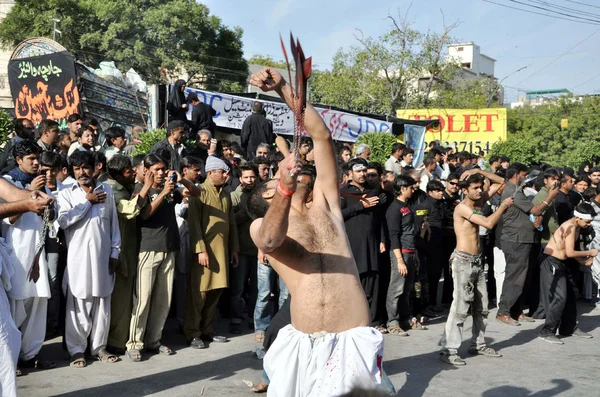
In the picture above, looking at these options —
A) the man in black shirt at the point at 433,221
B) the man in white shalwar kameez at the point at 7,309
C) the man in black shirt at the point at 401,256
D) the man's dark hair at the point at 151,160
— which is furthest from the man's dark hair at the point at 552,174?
the man in white shalwar kameez at the point at 7,309

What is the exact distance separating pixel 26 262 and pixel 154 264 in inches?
49.3

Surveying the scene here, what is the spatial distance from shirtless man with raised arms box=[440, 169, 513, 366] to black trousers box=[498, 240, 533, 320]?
1.92 m

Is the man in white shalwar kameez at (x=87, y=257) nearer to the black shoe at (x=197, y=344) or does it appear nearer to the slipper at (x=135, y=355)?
the slipper at (x=135, y=355)

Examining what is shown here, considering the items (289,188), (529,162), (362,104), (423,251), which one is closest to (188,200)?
(423,251)

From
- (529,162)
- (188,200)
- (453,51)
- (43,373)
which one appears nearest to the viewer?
(43,373)

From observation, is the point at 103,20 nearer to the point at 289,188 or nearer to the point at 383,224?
the point at 383,224

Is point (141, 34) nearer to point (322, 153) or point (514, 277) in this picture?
point (514, 277)

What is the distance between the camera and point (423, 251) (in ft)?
31.3

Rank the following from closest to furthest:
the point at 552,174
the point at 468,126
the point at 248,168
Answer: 1. the point at 248,168
2. the point at 552,174
3. the point at 468,126

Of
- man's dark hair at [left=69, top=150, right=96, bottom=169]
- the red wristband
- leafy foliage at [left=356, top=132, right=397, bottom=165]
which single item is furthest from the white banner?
the red wristband

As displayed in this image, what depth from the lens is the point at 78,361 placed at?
6.41m

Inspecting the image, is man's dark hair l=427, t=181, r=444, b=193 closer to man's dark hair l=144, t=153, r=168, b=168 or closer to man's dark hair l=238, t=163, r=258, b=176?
man's dark hair l=238, t=163, r=258, b=176

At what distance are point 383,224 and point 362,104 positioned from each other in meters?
32.4

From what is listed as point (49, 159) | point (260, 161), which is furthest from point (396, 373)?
point (49, 159)
